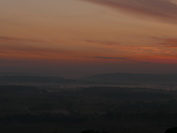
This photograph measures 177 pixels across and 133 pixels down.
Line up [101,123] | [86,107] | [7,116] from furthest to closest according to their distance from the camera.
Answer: [86,107], [7,116], [101,123]

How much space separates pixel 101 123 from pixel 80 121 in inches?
202

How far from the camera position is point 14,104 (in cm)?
10631

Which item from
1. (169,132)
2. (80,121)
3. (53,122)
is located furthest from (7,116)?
(169,132)

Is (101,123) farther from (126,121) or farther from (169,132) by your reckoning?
(169,132)

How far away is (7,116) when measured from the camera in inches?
3214

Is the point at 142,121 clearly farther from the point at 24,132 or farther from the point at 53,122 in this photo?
the point at 24,132

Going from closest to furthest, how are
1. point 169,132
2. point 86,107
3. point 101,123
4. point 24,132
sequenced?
point 169,132 < point 24,132 < point 101,123 < point 86,107

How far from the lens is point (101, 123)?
76.2 metres

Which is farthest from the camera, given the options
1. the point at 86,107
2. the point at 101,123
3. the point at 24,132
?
the point at 86,107

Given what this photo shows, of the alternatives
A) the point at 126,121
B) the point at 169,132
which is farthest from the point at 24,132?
the point at 169,132

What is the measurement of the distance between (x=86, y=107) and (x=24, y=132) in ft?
126

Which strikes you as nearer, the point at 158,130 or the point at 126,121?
the point at 158,130

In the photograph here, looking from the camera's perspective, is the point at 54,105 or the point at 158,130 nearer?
the point at 158,130

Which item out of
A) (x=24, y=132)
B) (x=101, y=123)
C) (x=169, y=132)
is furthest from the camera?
(x=101, y=123)
